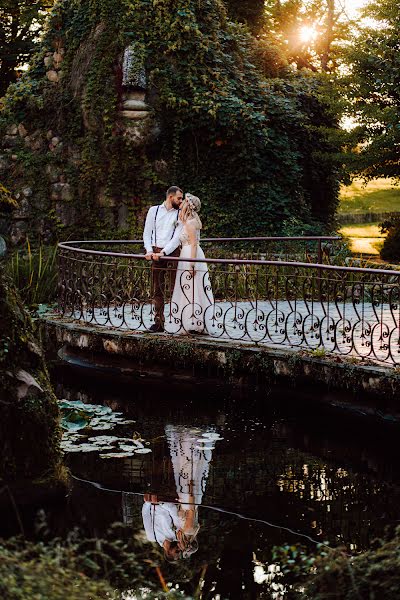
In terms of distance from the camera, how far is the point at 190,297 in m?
12.7

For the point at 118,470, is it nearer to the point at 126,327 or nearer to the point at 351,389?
the point at 351,389

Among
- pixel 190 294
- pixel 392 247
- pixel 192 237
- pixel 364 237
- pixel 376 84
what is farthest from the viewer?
pixel 364 237

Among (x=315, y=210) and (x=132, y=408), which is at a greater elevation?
(x=315, y=210)

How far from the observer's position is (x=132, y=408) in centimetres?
1095

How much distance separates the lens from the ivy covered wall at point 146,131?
69.5 feet

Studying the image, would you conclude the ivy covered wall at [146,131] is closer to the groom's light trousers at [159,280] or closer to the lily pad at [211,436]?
the groom's light trousers at [159,280]

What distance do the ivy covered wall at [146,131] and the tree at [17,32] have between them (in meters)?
8.29

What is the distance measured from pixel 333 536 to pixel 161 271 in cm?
639

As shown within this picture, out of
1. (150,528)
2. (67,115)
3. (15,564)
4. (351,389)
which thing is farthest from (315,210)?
(15,564)

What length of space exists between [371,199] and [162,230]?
2713 cm

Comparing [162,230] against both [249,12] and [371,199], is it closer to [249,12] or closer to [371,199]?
[249,12]

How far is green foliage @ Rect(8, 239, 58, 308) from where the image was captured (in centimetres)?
1738

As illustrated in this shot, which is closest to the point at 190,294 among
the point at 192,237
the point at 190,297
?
the point at 190,297

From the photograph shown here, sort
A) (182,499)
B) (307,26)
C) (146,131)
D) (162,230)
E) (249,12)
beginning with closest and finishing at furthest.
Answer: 1. (182,499)
2. (162,230)
3. (146,131)
4. (249,12)
5. (307,26)
